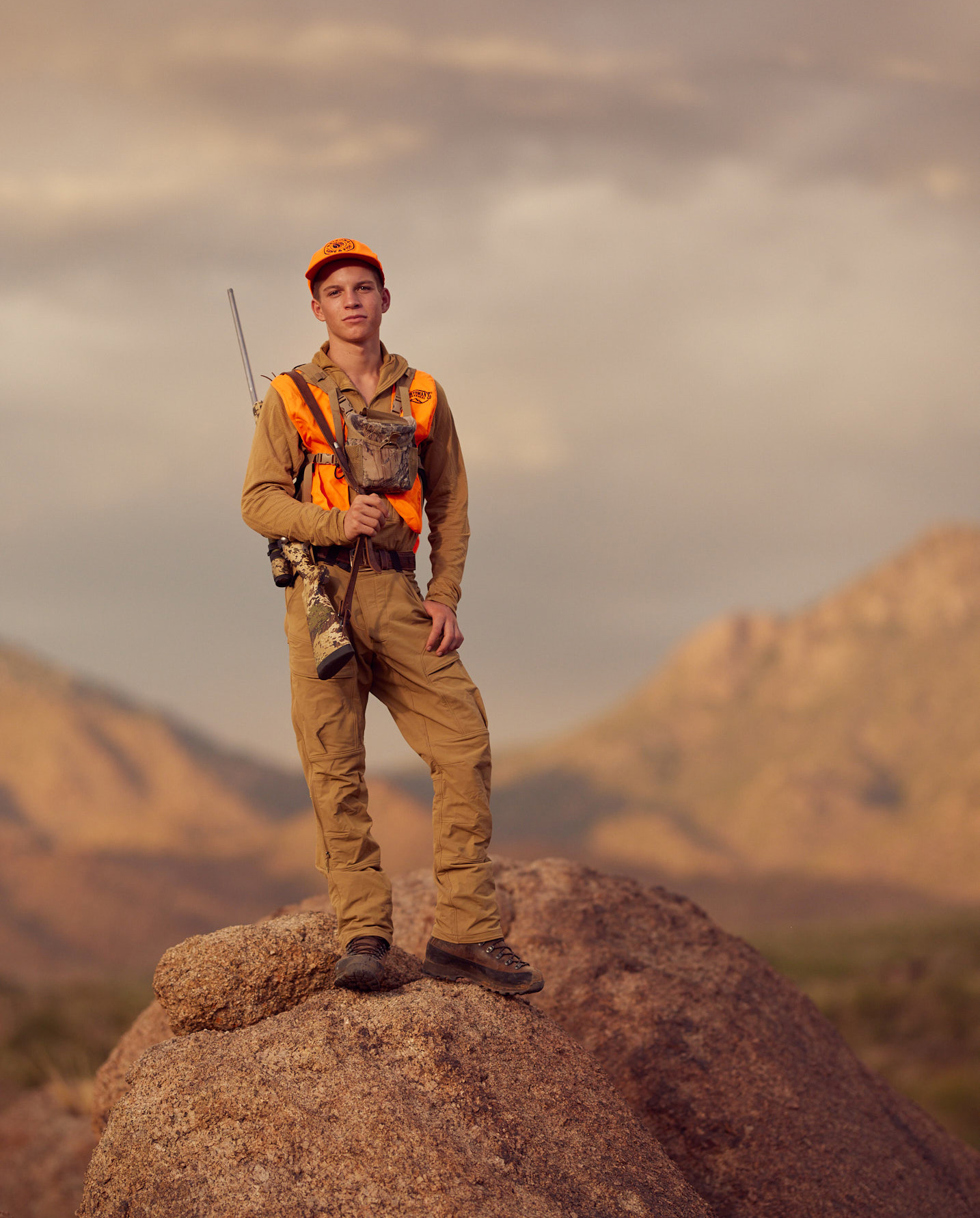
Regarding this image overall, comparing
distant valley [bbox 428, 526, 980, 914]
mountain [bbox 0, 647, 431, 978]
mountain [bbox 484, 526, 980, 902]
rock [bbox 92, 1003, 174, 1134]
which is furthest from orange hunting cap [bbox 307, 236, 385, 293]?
mountain [bbox 484, 526, 980, 902]

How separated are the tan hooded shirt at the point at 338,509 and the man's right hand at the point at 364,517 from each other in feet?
0.16

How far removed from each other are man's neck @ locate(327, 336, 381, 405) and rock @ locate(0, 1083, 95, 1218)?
8752mm

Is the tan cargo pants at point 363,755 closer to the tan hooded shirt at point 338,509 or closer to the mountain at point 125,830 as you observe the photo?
the tan hooded shirt at point 338,509

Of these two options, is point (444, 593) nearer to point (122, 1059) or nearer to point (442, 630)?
point (442, 630)

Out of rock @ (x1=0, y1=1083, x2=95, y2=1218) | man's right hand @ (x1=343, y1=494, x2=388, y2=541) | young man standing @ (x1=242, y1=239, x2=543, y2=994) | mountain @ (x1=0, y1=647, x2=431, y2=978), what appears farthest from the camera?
mountain @ (x1=0, y1=647, x2=431, y2=978)

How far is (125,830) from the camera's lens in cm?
7094

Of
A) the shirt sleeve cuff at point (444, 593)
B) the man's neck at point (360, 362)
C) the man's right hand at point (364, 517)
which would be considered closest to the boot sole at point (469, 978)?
the shirt sleeve cuff at point (444, 593)

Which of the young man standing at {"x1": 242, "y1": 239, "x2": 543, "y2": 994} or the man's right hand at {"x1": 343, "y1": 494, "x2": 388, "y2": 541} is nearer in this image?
the man's right hand at {"x1": 343, "y1": 494, "x2": 388, "y2": 541}

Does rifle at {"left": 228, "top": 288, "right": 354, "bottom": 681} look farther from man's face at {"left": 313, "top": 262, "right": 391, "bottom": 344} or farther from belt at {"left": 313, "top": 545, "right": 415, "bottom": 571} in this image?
man's face at {"left": 313, "top": 262, "right": 391, "bottom": 344}

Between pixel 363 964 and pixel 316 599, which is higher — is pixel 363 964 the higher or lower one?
the lower one

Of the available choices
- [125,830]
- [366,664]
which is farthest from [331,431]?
[125,830]

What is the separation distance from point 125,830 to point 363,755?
231ft

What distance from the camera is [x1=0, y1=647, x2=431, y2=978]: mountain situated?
55.1 meters

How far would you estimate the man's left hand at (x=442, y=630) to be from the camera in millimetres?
5125
